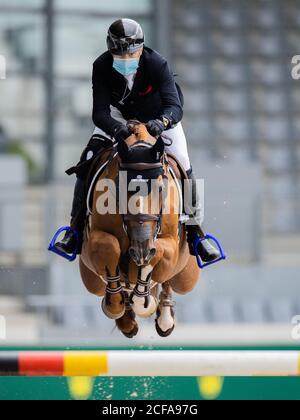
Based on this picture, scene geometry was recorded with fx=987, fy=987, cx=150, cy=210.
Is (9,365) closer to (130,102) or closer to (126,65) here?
(130,102)

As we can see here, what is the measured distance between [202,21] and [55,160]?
2.84 metres

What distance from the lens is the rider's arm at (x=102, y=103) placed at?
4085 millimetres

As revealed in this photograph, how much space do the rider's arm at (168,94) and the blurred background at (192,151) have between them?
470 cm

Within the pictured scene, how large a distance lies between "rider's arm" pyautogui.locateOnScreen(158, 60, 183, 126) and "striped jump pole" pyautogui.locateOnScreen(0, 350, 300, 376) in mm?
1004

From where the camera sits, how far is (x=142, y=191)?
3.99 m

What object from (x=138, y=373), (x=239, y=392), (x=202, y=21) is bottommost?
(x=239, y=392)

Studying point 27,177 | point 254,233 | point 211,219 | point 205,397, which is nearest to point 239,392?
point 205,397

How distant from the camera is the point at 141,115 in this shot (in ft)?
14.4

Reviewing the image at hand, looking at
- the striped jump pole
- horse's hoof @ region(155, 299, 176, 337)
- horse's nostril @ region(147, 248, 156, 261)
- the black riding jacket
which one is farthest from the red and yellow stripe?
the black riding jacket

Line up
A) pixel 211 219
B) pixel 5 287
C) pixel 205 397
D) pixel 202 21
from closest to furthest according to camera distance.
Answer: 1. pixel 205 397
2. pixel 211 219
3. pixel 5 287
4. pixel 202 21

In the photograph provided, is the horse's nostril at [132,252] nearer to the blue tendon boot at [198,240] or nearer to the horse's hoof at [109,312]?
the horse's hoof at [109,312]

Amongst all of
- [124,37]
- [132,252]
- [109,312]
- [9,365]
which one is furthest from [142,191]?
[9,365]

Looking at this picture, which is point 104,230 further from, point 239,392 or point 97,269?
point 239,392

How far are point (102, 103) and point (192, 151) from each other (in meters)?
7.64
